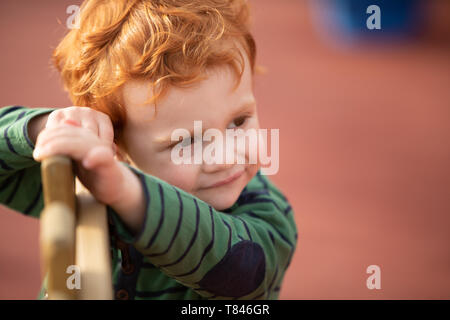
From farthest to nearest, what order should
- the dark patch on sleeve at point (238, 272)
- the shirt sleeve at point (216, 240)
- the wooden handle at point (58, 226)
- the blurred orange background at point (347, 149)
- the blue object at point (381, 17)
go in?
1. the blue object at point (381, 17)
2. the blurred orange background at point (347, 149)
3. the dark patch on sleeve at point (238, 272)
4. the shirt sleeve at point (216, 240)
5. the wooden handle at point (58, 226)

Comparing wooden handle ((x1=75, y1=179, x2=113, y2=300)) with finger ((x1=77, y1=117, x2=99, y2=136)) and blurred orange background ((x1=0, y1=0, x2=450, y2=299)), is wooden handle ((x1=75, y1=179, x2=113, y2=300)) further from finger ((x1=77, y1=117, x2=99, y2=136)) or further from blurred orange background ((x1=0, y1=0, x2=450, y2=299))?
blurred orange background ((x1=0, y1=0, x2=450, y2=299))

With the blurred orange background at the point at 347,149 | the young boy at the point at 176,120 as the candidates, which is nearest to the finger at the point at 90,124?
the young boy at the point at 176,120

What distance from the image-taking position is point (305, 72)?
2.94 metres

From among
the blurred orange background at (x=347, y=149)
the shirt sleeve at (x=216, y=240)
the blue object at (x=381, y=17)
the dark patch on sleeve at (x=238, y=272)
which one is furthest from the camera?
the blue object at (x=381, y=17)

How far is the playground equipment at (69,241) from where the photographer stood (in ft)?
1.29

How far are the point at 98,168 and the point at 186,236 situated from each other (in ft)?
0.44

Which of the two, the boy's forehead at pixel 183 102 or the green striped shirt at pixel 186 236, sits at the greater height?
the boy's forehead at pixel 183 102

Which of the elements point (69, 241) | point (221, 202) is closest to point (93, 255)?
point (69, 241)

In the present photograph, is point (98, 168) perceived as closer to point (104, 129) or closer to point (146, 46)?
point (104, 129)

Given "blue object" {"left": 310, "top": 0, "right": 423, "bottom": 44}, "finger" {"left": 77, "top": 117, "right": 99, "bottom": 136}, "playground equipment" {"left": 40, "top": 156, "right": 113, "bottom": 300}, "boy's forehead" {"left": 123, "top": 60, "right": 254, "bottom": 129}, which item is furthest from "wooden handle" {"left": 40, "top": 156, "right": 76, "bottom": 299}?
"blue object" {"left": 310, "top": 0, "right": 423, "bottom": 44}

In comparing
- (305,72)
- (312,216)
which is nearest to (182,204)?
(312,216)

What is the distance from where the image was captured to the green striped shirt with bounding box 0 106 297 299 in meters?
0.53

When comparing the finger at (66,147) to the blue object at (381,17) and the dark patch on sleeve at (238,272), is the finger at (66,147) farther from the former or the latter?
the blue object at (381,17)
